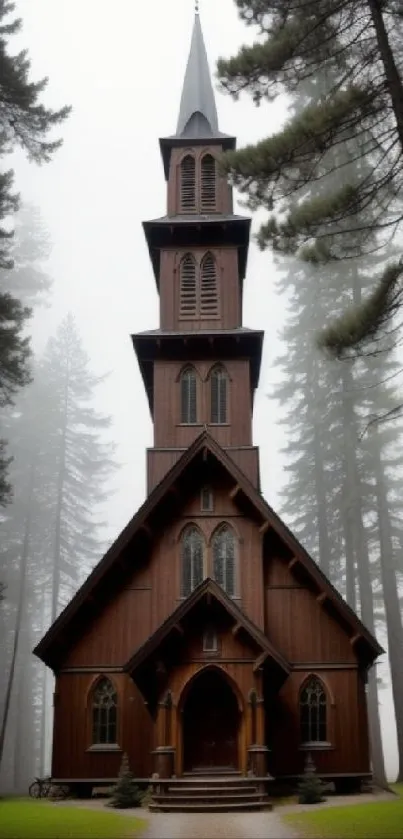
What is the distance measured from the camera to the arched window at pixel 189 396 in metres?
24.8

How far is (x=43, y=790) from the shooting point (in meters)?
22.0

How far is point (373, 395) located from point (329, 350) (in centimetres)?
1770

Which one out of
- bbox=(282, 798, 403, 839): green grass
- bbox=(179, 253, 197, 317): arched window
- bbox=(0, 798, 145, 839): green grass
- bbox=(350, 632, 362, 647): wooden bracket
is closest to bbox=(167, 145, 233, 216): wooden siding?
bbox=(179, 253, 197, 317): arched window

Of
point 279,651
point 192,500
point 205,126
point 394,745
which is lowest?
point 394,745

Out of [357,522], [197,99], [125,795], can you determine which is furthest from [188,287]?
[125,795]

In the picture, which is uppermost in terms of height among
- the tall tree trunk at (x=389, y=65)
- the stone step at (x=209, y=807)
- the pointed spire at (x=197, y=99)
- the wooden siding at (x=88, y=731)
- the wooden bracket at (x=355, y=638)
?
the pointed spire at (x=197, y=99)

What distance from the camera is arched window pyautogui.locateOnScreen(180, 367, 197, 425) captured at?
81.4 feet

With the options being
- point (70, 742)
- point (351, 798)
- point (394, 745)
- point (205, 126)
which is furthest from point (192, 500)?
point (394, 745)

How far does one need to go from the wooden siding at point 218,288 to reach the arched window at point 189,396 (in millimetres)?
1437

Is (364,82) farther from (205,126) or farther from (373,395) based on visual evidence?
(373,395)

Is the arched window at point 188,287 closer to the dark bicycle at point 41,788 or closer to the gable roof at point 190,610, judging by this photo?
the gable roof at point 190,610

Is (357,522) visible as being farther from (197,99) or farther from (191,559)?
(197,99)

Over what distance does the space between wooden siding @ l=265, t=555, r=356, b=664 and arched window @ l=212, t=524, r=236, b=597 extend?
3.31ft

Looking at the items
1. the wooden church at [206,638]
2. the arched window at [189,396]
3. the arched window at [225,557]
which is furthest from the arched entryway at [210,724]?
the arched window at [189,396]
